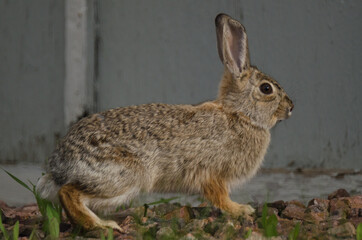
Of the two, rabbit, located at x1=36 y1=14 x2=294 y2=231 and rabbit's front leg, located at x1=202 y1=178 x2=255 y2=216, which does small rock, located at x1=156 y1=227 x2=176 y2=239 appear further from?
rabbit's front leg, located at x1=202 y1=178 x2=255 y2=216

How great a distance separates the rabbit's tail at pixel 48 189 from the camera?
A: 395 cm

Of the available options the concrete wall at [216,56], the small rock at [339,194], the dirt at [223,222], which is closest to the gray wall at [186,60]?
the concrete wall at [216,56]

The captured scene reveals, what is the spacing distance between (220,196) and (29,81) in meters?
2.12

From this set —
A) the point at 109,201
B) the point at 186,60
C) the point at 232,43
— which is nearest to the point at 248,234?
the point at 109,201

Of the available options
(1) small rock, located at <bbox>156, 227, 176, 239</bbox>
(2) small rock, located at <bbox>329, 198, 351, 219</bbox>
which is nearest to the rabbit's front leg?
(1) small rock, located at <bbox>156, 227, 176, 239</bbox>

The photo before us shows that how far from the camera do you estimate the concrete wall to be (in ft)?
17.6

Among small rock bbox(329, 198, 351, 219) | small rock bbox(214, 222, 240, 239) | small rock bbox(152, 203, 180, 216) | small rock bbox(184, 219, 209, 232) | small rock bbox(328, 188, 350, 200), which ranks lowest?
small rock bbox(152, 203, 180, 216)

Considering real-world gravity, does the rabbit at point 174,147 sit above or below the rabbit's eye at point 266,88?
below

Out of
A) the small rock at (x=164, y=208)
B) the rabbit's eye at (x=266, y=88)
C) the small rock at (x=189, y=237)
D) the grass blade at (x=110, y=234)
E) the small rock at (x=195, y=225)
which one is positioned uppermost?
the rabbit's eye at (x=266, y=88)

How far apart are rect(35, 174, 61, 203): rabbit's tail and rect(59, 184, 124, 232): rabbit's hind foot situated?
0.15 meters

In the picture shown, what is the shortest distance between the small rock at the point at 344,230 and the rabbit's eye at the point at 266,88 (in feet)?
3.45

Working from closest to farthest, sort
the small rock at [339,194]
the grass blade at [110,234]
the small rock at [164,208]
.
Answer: the grass blade at [110,234]
the small rock at [164,208]
the small rock at [339,194]

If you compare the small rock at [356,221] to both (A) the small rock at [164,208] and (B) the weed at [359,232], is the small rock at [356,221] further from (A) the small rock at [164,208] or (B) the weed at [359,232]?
(A) the small rock at [164,208]

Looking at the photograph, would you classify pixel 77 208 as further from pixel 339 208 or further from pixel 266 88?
pixel 339 208
